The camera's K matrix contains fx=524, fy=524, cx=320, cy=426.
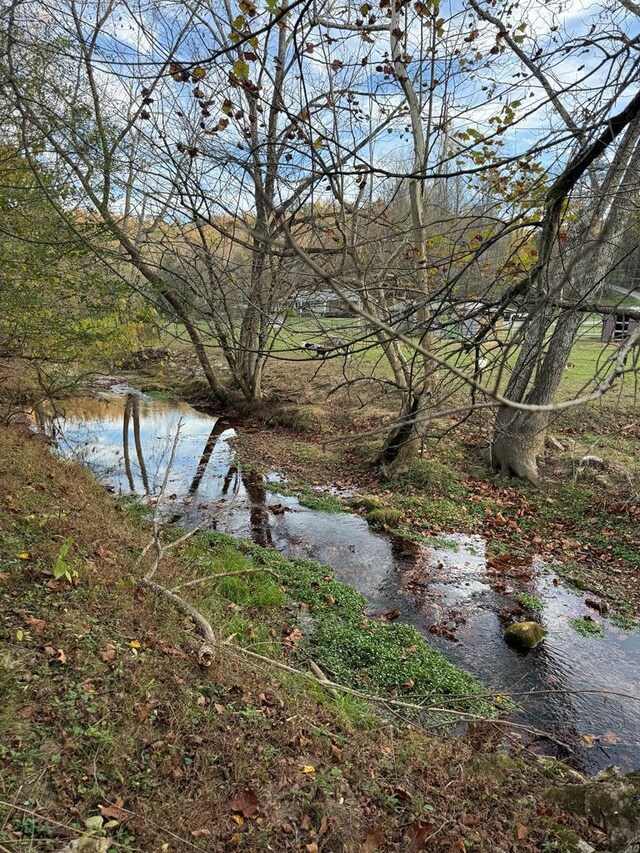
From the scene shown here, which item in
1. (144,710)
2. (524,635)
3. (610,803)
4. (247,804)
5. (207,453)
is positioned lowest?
(207,453)

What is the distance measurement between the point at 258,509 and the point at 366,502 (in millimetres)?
1968

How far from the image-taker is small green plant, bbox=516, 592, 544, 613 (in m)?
6.57

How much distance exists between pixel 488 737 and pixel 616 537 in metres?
4.88

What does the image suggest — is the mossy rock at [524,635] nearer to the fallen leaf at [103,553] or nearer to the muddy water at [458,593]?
the muddy water at [458,593]

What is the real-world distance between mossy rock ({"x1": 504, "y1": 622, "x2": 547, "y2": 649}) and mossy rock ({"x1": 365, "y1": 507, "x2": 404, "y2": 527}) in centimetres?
300

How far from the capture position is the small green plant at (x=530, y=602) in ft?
21.6

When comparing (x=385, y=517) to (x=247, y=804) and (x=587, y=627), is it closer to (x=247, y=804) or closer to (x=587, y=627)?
(x=587, y=627)

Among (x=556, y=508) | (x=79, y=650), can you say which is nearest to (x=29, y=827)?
(x=79, y=650)

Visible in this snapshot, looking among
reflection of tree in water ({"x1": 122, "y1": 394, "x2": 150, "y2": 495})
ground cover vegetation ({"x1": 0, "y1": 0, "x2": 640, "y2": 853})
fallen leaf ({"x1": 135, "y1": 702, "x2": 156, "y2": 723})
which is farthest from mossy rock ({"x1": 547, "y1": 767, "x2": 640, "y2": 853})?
reflection of tree in water ({"x1": 122, "y1": 394, "x2": 150, "y2": 495})

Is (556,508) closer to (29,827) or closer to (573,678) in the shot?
(573,678)

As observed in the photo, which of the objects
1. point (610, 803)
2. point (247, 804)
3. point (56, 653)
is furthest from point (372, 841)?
point (56, 653)

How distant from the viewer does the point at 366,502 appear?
31.3ft

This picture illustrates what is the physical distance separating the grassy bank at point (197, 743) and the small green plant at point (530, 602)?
6.08 ft

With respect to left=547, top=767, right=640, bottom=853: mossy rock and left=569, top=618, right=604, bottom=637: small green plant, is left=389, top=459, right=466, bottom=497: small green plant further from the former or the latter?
left=547, top=767, right=640, bottom=853: mossy rock
